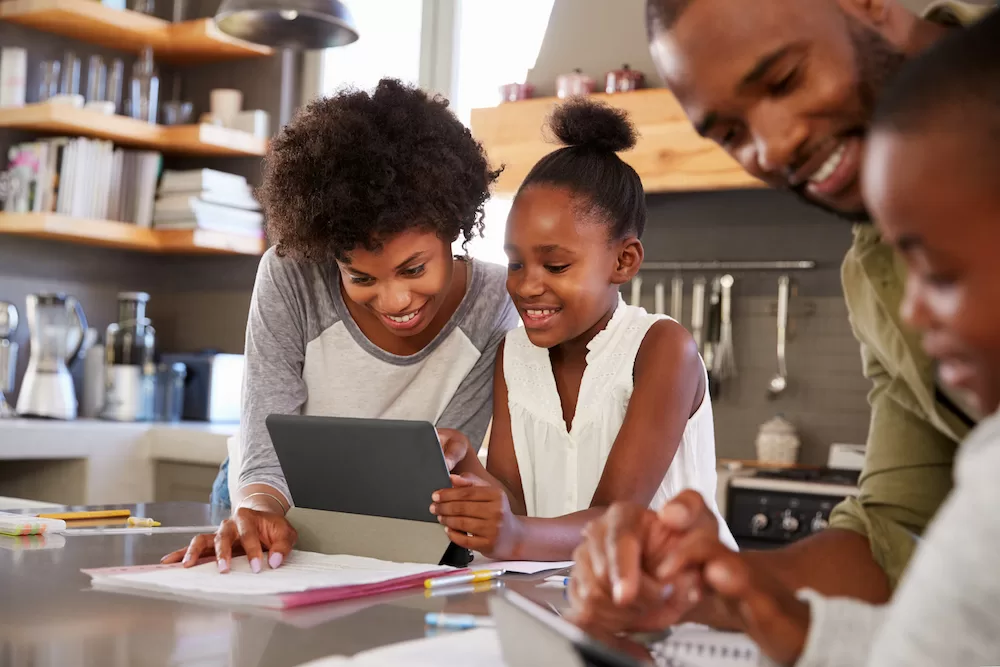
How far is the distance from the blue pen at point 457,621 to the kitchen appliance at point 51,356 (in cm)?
274

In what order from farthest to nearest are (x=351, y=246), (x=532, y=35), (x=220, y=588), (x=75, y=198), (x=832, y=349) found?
(x=532, y=35) < (x=75, y=198) < (x=832, y=349) < (x=351, y=246) < (x=220, y=588)

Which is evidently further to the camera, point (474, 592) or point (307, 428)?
point (307, 428)

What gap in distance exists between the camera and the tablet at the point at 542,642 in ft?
1.98

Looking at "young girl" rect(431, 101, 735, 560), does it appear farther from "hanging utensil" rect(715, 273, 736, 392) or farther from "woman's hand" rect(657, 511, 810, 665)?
"hanging utensil" rect(715, 273, 736, 392)

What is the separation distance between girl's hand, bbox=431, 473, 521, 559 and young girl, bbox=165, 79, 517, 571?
21 cm

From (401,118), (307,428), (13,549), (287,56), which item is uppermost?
(287,56)

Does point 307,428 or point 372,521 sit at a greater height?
point 307,428

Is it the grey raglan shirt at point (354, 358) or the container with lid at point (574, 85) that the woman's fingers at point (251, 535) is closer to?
the grey raglan shirt at point (354, 358)

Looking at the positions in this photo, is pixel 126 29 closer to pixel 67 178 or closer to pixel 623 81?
pixel 67 178

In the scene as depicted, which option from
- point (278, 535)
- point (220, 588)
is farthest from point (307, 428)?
point (220, 588)

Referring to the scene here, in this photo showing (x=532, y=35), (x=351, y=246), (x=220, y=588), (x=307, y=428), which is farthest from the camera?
(x=532, y=35)

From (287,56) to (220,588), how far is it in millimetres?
3280

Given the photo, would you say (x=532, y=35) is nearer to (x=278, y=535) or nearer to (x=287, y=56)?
(x=287, y=56)

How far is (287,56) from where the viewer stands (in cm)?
398
